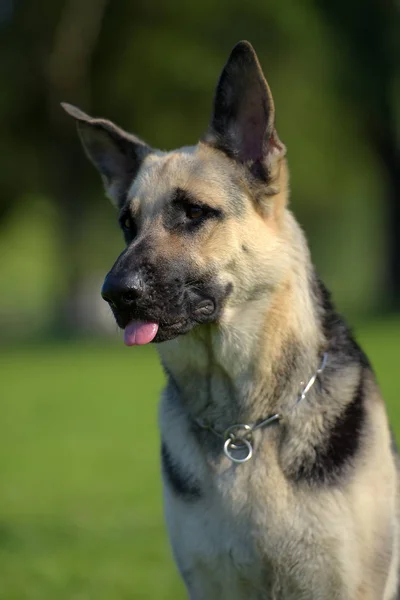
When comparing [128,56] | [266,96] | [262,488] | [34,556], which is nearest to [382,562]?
[262,488]

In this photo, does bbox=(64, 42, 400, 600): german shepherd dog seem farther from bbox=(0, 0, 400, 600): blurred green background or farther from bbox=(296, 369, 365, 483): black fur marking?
bbox=(0, 0, 400, 600): blurred green background

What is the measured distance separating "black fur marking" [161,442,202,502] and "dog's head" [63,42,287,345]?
22.5 inches

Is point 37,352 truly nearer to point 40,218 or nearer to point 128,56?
point 128,56

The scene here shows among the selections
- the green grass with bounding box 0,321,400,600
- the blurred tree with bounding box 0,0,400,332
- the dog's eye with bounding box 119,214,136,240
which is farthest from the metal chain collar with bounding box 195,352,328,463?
the blurred tree with bounding box 0,0,400,332

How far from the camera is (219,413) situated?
4.01 metres

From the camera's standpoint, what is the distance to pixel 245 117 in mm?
4094

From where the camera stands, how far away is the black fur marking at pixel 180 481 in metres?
3.87

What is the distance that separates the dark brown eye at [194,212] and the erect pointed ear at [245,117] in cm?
31

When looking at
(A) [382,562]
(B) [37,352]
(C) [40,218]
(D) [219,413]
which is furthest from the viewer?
(C) [40,218]

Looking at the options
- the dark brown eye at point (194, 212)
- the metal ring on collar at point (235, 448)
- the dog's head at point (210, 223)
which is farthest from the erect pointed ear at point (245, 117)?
the metal ring on collar at point (235, 448)

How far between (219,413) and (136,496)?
4.73 m

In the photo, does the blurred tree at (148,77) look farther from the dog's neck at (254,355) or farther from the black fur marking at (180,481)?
the black fur marking at (180,481)

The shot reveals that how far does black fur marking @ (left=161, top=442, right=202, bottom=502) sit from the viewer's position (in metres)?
3.87

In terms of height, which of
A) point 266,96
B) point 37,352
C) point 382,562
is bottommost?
point 37,352
